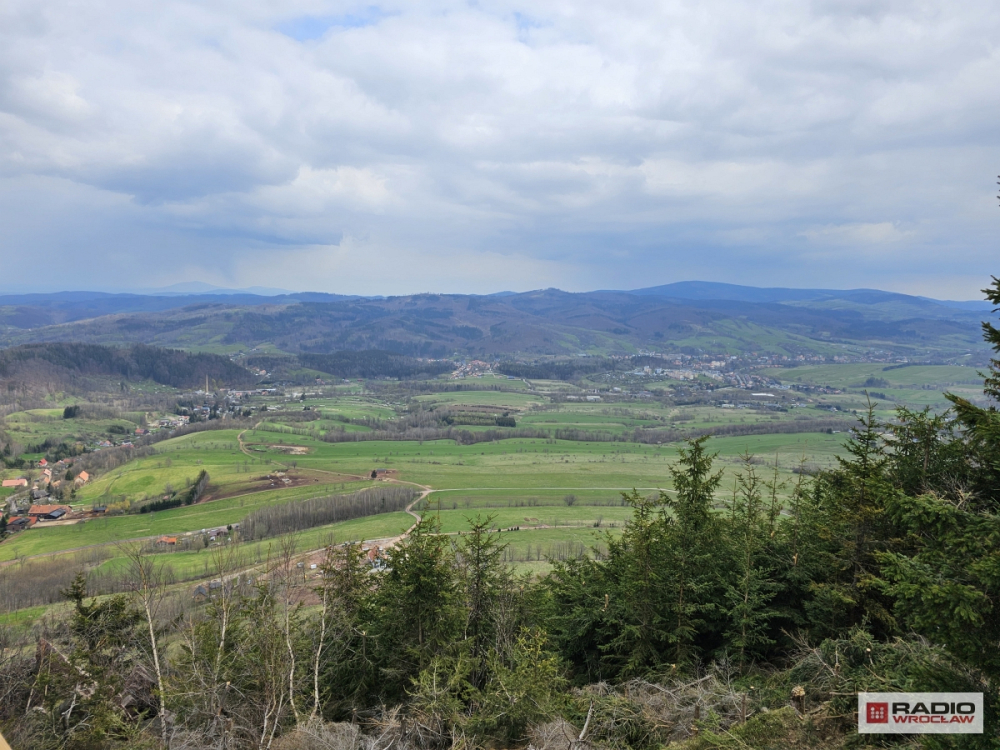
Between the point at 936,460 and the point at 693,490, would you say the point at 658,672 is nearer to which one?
the point at 693,490

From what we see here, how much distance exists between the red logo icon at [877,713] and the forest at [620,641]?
29cm

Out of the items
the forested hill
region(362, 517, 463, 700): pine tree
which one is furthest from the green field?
the forested hill

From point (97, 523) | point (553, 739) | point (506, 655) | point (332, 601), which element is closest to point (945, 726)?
point (553, 739)

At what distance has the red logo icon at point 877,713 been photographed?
25.7 ft

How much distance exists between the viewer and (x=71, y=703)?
535 inches

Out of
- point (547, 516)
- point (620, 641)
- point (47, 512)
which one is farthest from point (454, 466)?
point (620, 641)

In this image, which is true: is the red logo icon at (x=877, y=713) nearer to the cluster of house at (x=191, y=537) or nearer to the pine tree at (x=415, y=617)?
the pine tree at (x=415, y=617)

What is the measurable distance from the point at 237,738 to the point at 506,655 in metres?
6.40

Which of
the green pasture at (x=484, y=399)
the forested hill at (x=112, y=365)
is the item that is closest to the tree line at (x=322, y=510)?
the green pasture at (x=484, y=399)

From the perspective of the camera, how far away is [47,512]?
63562 mm

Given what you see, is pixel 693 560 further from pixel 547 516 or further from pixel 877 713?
pixel 547 516

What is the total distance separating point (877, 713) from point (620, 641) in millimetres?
6744

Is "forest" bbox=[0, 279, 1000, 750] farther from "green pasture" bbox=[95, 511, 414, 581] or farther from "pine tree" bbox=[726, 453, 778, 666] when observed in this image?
"green pasture" bbox=[95, 511, 414, 581]

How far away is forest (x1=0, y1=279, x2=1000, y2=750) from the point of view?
309 inches
